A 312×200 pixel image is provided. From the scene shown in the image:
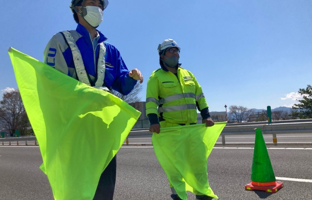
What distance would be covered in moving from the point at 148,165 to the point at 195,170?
4061mm

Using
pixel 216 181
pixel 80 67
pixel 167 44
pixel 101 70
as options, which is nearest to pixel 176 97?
pixel 167 44

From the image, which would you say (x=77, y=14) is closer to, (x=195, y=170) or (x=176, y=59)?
(x=176, y=59)

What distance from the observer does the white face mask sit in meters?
2.17

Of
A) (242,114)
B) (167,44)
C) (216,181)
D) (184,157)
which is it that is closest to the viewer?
(184,157)

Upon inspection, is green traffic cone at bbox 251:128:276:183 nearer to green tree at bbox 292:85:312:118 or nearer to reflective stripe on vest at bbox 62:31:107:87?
reflective stripe on vest at bbox 62:31:107:87

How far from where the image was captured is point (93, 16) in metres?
2.18

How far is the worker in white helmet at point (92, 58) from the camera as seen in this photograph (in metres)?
1.98

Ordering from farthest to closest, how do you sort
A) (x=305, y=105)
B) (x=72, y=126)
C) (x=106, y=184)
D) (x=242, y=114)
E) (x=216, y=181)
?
(x=242, y=114) < (x=305, y=105) < (x=216, y=181) < (x=106, y=184) < (x=72, y=126)

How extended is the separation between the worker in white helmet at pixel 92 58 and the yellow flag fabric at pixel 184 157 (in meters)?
1.16

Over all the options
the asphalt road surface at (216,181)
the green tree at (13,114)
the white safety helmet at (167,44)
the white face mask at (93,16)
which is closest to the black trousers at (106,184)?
the white face mask at (93,16)

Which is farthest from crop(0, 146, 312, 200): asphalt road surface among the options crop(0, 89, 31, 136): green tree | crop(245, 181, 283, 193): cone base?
crop(0, 89, 31, 136): green tree

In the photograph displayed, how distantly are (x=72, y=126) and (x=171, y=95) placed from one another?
1791mm

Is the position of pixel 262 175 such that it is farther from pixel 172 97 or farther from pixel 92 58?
pixel 92 58

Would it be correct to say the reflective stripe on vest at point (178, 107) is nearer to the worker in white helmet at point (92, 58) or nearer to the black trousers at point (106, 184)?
the worker in white helmet at point (92, 58)
